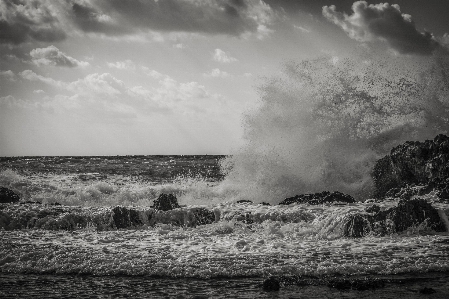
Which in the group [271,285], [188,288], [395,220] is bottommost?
[188,288]

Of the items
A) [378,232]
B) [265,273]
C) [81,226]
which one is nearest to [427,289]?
[265,273]

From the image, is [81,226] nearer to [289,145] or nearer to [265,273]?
[265,273]

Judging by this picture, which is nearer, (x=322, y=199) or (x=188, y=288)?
(x=188, y=288)

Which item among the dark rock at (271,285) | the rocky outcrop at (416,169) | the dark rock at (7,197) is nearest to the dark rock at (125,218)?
the dark rock at (7,197)

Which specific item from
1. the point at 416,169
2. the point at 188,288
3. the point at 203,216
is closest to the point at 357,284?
the point at 188,288

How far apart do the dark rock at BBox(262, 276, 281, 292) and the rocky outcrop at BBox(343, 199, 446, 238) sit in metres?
3.44

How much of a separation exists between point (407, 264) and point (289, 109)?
469 inches

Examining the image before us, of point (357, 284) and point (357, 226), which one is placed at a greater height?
point (357, 226)

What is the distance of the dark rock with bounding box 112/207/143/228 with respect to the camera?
31.6ft

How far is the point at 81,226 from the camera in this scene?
9672mm

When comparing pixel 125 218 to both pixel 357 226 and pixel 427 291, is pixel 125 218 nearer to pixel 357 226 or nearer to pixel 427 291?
pixel 357 226

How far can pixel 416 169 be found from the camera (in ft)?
38.8

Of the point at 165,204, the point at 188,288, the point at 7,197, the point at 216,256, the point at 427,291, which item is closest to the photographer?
the point at 427,291

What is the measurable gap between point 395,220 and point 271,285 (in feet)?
13.8
